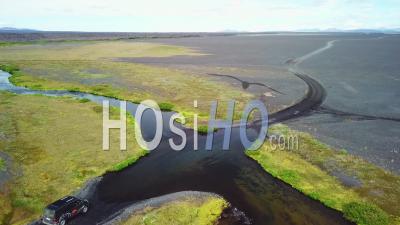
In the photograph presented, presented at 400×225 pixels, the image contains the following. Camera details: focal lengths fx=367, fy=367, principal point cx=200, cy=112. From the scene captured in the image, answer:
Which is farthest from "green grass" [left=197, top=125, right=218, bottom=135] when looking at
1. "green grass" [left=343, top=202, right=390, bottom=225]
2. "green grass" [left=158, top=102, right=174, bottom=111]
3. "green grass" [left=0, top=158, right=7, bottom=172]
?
"green grass" [left=0, top=158, right=7, bottom=172]

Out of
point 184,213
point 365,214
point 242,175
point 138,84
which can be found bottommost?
point 184,213

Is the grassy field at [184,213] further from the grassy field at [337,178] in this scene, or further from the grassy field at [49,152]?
the grassy field at [337,178]

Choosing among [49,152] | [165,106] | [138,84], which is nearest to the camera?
[49,152]

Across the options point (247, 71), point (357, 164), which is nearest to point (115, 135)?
point (357, 164)

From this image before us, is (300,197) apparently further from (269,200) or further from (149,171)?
(149,171)

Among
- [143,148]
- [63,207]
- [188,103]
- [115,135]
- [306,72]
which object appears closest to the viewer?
[63,207]

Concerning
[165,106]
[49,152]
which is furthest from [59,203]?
[165,106]

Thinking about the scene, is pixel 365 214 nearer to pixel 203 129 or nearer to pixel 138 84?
pixel 203 129

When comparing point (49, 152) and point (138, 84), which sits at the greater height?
point (138, 84)
